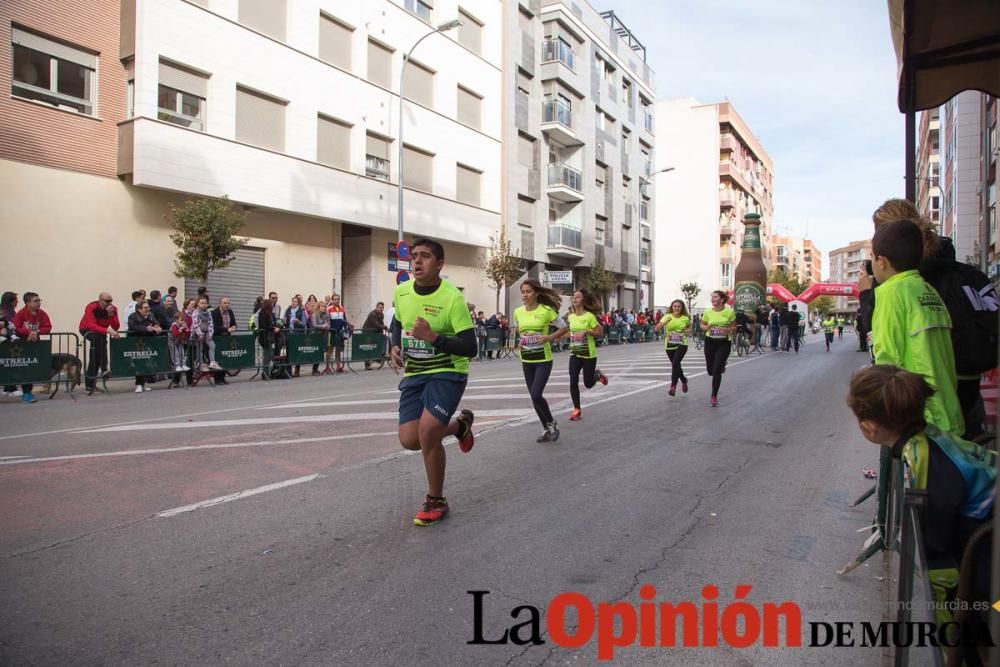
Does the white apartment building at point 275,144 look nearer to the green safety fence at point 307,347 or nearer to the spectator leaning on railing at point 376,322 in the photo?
the spectator leaning on railing at point 376,322

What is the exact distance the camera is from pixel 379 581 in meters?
3.78

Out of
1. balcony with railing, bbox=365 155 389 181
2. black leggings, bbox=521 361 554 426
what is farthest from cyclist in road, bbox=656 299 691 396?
balcony with railing, bbox=365 155 389 181

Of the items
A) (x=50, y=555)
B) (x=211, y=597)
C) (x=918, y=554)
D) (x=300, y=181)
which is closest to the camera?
(x=918, y=554)

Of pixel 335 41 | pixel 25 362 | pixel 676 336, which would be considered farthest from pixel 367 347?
pixel 335 41

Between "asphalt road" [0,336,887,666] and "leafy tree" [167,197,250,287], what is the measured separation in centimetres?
975

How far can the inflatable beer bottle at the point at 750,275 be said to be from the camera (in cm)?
3972

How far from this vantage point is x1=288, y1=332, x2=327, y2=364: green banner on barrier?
666 inches

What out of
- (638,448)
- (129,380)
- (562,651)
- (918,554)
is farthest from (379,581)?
(129,380)

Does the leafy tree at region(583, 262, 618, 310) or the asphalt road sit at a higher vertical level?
the leafy tree at region(583, 262, 618, 310)

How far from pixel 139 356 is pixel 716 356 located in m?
10.3

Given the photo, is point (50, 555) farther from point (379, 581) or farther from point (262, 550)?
point (379, 581)

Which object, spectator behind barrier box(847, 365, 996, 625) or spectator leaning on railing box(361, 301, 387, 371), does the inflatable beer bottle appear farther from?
spectator behind barrier box(847, 365, 996, 625)

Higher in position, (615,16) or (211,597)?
(615,16)

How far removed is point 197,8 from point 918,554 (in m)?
22.4
